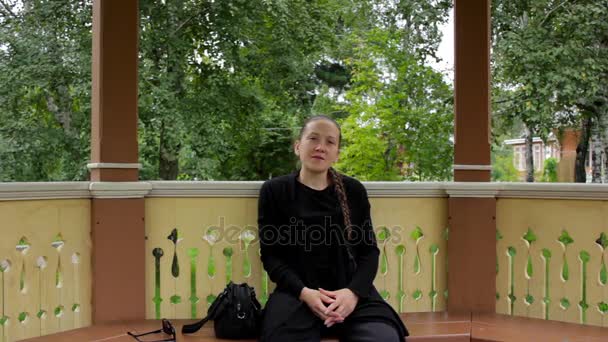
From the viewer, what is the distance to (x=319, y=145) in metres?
2.50

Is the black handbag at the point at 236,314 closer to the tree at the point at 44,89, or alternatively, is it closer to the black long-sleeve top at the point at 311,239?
the black long-sleeve top at the point at 311,239

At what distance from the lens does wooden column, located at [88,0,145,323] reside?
269 centimetres

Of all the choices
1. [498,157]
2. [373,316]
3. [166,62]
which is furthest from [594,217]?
[498,157]

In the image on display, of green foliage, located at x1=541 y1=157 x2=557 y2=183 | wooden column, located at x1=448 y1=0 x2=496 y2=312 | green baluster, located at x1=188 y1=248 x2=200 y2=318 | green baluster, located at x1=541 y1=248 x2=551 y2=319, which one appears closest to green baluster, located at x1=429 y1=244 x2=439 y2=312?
wooden column, located at x1=448 y1=0 x2=496 y2=312

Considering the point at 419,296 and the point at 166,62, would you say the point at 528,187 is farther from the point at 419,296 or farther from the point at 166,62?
the point at 166,62

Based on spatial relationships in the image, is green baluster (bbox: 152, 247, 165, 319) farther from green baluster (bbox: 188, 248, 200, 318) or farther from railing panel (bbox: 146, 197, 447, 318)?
green baluster (bbox: 188, 248, 200, 318)

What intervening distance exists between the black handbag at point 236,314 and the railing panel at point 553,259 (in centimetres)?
143

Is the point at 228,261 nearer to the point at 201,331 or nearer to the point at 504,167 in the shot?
the point at 201,331

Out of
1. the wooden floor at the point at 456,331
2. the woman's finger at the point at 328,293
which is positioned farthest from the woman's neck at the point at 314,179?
the wooden floor at the point at 456,331

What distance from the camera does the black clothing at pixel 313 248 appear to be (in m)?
2.37

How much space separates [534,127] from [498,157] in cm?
635

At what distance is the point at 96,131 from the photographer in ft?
8.90

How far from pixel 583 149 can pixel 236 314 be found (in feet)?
25.1

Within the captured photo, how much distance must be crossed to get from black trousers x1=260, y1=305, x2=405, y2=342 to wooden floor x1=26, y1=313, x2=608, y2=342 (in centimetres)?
12
